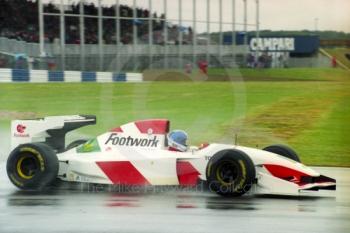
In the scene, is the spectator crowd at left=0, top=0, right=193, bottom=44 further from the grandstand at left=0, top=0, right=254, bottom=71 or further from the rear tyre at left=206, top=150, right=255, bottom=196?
the rear tyre at left=206, top=150, right=255, bottom=196

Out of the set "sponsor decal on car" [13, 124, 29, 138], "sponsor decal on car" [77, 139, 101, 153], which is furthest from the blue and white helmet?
"sponsor decal on car" [13, 124, 29, 138]

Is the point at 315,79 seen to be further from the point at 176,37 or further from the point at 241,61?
the point at 176,37

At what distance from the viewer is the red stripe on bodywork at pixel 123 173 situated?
8.30 m

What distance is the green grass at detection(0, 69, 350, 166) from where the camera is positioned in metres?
14.4

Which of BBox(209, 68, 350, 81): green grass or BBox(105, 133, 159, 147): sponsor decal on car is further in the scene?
BBox(209, 68, 350, 81): green grass

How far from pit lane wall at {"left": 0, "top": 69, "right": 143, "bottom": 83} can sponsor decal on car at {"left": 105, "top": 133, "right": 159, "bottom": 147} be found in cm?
1298

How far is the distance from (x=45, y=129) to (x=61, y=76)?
15.7 metres

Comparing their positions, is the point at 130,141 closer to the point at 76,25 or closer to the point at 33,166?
the point at 33,166

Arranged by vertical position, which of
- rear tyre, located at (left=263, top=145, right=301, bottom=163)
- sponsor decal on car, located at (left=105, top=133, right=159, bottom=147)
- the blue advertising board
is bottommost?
rear tyre, located at (left=263, top=145, right=301, bottom=163)

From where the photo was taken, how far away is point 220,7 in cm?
2100

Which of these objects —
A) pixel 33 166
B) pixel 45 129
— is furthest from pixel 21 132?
pixel 33 166

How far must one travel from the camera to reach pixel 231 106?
18734 millimetres

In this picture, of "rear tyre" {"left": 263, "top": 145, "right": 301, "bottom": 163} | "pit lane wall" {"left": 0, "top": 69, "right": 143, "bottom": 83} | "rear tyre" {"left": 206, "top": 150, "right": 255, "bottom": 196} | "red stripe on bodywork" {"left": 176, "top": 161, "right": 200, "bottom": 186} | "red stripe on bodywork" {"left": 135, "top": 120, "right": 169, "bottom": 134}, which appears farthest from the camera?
"pit lane wall" {"left": 0, "top": 69, "right": 143, "bottom": 83}

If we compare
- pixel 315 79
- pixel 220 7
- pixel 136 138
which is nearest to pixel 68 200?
pixel 136 138
